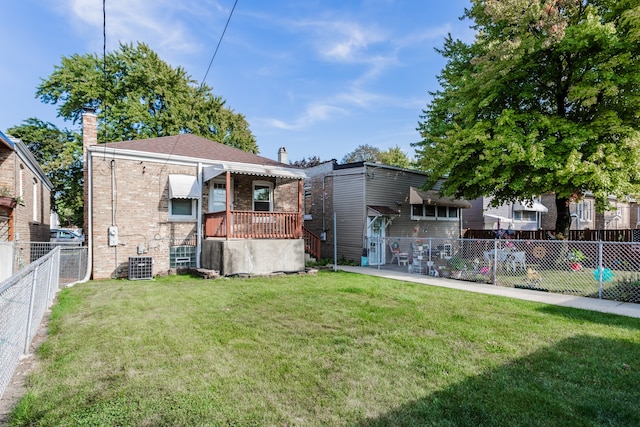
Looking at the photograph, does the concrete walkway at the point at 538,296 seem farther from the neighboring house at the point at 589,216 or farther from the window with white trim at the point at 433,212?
the neighboring house at the point at 589,216

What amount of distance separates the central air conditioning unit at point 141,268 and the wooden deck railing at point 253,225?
2.21 m

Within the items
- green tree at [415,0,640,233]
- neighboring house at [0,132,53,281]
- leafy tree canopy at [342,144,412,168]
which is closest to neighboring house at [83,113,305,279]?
neighboring house at [0,132,53,281]

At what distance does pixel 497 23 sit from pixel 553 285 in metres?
9.80

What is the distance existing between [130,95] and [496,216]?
27.2 metres

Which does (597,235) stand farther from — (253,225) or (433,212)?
(253,225)

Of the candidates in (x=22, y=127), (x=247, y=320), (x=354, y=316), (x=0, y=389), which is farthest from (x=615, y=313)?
(x=22, y=127)

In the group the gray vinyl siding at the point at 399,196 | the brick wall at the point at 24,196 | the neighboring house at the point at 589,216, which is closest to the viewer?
the brick wall at the point at 24,196

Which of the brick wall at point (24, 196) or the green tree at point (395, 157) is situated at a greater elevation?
the green tree at point (395, 157)

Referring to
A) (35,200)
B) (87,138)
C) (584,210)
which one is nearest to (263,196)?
(87,138)

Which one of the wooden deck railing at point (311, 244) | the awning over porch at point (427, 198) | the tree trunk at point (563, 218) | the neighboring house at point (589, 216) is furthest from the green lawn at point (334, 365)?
the neighboring house at point (589, 216)

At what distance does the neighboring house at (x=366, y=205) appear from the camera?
14.9m

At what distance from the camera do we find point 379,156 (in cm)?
4266

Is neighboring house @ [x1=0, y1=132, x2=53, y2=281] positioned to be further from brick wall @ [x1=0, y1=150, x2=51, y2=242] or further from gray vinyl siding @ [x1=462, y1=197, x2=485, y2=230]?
gray vinyl siding @ [x1=462, y1=197, x2=485, y2=230]

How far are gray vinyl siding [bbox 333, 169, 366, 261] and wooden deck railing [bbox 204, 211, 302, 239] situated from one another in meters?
3.65
